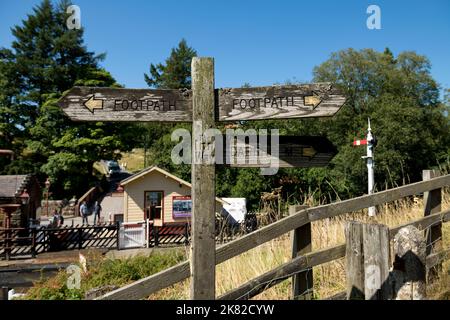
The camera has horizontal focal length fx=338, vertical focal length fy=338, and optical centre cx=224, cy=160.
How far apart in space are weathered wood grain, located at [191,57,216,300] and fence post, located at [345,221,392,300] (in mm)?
1013

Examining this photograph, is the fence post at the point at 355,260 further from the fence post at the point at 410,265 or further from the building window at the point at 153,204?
the building window at the point at 153,204

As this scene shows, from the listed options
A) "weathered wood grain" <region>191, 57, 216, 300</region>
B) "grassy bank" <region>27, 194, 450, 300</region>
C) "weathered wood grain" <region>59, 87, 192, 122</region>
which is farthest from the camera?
"grassy bank" <region>27, 194, 450, 300</region>

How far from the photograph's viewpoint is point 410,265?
7.37 feet

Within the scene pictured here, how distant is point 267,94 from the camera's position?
98.3 inches

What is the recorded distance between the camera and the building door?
19698 mm

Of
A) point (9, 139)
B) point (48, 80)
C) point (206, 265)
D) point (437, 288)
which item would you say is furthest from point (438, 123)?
point (9, 139)

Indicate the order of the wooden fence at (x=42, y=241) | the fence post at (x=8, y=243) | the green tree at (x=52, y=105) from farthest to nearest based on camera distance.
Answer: the green tree at (x=52, y=105)
the wooden fence at (x=42, y=241)
the fence post at (x=8, y=243)

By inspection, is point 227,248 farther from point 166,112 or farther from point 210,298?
point 166,112

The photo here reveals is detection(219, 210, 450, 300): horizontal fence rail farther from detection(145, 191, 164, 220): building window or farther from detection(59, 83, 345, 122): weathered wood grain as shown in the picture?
detection(145, 191, 164, 220): building window

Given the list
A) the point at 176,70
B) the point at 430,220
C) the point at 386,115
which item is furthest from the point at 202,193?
the point at 176,70

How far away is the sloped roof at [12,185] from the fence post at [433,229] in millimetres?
19480

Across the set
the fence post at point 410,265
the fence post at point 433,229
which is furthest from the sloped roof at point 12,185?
the fence post at point 410,265

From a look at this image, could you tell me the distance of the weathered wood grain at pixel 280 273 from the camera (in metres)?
2.45

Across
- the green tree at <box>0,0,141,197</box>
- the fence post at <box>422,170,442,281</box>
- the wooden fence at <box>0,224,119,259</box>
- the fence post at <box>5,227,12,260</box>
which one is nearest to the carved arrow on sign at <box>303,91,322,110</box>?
the fence post at <box>422,170,442,281</box>
